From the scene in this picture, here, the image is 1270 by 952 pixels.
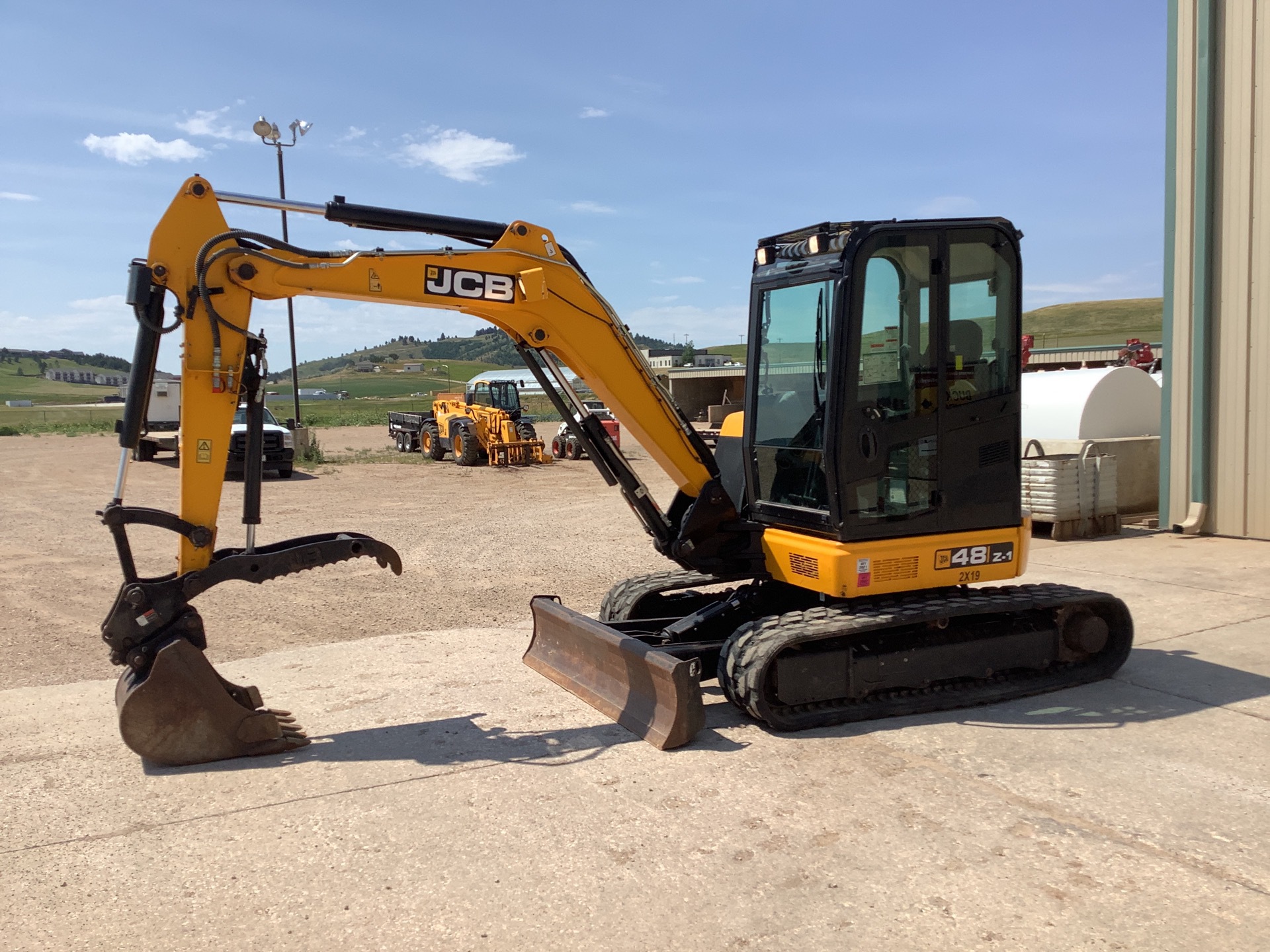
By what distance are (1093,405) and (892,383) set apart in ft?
32.2

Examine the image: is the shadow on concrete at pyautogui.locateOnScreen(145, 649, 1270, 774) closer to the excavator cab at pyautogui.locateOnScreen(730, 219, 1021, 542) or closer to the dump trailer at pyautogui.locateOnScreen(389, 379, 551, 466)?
the excavator cab at pyautogui.locateOnScreen(730, 219, 1021, 542)

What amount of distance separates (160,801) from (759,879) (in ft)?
9.69

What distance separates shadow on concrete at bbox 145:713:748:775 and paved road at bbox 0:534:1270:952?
22 millimetres

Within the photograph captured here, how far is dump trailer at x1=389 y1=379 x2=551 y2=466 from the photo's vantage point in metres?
27.1

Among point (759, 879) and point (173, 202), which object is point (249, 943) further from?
point (173, 202)

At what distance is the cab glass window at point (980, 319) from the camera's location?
6172 millimetres

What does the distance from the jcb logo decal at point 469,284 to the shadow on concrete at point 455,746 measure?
8.54 feet

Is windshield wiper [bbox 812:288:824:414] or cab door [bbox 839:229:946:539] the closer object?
cab door [bbox 839:229:946:539]

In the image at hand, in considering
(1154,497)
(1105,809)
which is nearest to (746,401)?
(1105,809)

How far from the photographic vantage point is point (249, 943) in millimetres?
3617

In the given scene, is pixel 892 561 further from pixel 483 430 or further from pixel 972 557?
pixel 483 430

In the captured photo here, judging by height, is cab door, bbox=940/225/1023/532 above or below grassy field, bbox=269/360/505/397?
below

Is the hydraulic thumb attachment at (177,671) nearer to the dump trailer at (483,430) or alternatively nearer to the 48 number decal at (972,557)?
the 48 number decal at (972,557)

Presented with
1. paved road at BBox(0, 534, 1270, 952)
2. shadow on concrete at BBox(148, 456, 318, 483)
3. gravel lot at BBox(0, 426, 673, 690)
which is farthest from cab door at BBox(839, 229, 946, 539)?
shadow on concrete at BBox(148, 456, 318, 483)
